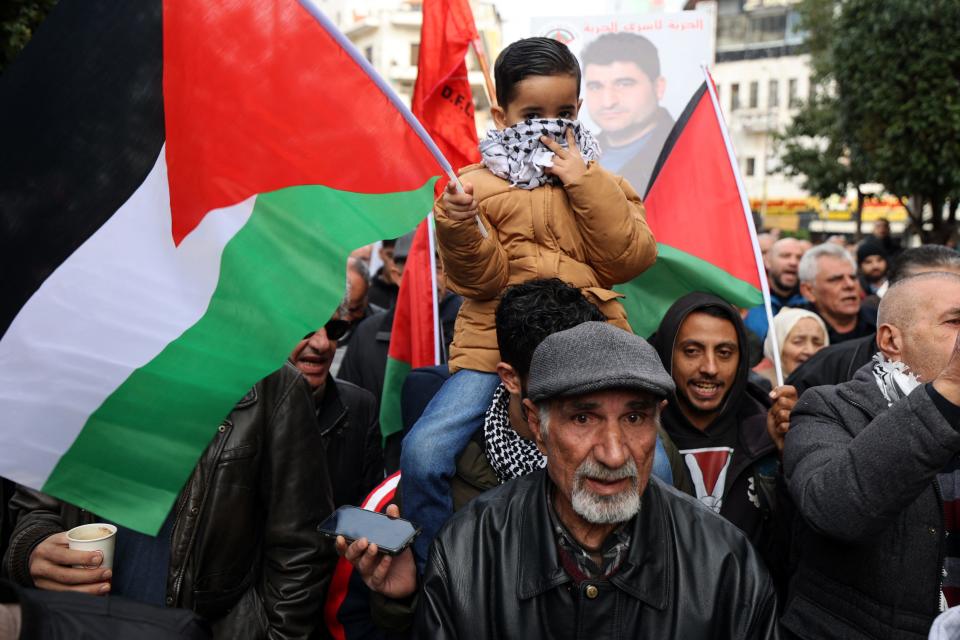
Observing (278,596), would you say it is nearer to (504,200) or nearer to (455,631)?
(455,631)

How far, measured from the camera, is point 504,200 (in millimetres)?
3076

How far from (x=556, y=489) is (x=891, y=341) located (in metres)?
1.17

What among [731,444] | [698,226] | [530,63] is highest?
[530,63]

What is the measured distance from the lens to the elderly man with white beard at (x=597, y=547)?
2188 millimetres

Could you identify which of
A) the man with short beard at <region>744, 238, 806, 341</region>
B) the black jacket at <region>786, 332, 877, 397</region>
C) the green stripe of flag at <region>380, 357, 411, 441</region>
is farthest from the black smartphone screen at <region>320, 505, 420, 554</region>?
the man with short beard at <region>744, 238, 806, 341</region>

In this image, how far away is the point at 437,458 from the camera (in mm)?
2762

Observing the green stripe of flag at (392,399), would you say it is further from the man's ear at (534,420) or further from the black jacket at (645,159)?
the black jacket at (645,159)

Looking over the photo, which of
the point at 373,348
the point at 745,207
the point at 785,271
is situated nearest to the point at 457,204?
the point at 745,207

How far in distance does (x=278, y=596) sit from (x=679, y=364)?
1873 millimetres

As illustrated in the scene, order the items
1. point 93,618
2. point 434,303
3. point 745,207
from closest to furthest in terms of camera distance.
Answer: point 93,618 < point 745,207 < point 434,303

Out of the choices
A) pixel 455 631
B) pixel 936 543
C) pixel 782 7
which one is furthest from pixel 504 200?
pixel 782 7

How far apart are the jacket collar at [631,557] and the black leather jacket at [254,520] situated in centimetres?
84

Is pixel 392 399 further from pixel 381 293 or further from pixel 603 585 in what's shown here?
pixel 381 293

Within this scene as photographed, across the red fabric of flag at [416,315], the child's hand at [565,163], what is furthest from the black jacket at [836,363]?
the child's hand at [565,163]
